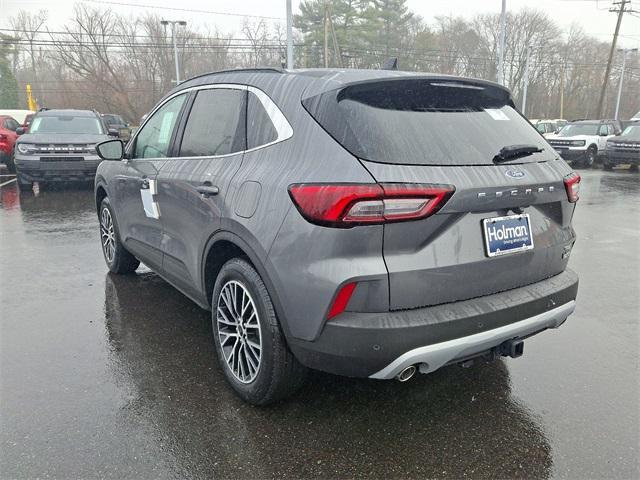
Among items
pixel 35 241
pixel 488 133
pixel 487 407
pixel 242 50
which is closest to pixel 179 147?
→ pixel 488 133

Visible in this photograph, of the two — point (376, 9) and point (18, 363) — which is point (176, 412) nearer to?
point (18, 363)

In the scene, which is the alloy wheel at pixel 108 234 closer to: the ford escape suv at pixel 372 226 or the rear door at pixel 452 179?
the ford escape suv at pixel 372 226

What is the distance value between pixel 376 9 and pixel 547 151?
57.0 metres

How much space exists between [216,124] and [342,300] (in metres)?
1.62

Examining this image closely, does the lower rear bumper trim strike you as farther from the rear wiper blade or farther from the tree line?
the tree line

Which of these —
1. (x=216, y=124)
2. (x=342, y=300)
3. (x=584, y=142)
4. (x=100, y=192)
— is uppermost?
(x=216, y=124)

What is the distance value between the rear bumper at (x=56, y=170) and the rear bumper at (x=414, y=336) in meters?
9.98

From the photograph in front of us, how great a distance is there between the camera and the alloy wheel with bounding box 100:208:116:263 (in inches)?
210

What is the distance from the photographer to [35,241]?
272 inches

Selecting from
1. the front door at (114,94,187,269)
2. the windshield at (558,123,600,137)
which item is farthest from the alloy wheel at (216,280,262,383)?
the windshield at (558,123,600,137)

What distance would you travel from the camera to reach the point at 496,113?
2.92 m

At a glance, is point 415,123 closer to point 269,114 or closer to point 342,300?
point 269,114

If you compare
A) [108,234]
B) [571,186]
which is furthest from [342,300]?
[108,234]

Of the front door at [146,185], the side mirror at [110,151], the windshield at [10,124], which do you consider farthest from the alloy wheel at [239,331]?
the windshield at [10,124]
